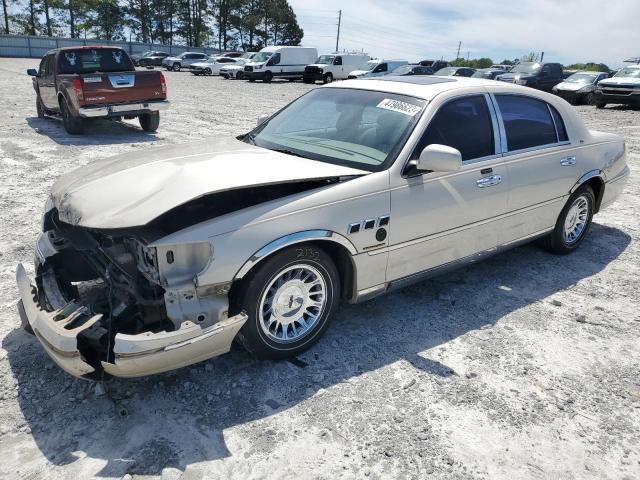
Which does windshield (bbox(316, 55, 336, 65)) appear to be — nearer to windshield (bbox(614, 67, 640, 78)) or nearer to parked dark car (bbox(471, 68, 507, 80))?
parked dark car (bbox(471, 68, 507, 80))

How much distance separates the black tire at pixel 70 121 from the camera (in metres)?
10.5

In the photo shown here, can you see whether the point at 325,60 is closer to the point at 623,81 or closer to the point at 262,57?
the point at 262,57

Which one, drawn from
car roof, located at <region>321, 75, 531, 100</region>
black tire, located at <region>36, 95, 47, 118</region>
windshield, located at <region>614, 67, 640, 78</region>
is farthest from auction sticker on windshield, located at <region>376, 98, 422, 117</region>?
windshield, located at <region>614, 67, 640, 78</region>

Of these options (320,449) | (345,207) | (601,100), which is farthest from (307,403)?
(601,100)

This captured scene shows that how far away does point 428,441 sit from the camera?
2.67 metres

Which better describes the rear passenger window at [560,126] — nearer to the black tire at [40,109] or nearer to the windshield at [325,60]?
the black tire at [40,109]

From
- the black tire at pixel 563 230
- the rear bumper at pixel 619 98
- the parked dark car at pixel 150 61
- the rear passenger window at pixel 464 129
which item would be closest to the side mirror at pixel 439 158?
the rear passenger window at pixel 464 129

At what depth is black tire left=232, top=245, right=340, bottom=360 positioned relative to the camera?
2924 millimetres

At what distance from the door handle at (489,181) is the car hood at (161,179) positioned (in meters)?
1.09

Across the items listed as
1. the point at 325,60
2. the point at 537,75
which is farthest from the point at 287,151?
the point at 325,60

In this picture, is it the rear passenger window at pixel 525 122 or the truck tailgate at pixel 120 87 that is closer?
the rear passenger window at pixel 525 122

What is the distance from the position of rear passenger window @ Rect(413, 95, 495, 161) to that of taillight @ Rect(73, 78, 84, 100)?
8.47 meters

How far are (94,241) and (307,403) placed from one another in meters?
1.72

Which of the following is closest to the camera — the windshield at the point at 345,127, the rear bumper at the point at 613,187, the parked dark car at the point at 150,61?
the windshield at the point at 345,127
